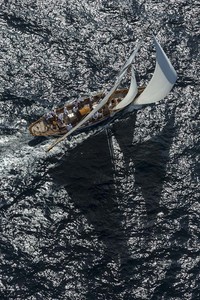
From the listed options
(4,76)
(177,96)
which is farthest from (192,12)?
(4,76)

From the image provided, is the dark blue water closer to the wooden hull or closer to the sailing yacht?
the wooden hull

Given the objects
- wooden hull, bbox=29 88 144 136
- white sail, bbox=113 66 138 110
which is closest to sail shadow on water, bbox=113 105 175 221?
wooden hull, bbox=29 88 144 136

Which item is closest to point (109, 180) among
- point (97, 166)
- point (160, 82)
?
point (97, 166)

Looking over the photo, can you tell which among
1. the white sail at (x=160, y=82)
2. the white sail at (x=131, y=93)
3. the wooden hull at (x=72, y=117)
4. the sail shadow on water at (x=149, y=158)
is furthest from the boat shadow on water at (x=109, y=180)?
the white sail at (x=160, y=82)

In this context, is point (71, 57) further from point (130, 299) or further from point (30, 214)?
point (130, 299)

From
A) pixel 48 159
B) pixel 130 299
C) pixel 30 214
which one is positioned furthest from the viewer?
pixel 48 159

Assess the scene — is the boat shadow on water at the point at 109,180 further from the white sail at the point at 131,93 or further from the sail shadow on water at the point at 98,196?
the white sail at the point at 131,93

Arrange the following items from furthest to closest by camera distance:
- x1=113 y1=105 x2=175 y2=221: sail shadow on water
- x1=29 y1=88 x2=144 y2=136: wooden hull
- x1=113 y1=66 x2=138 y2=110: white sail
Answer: x1=113 y1=66 x2=138 y2=110: white sail
x1=29 y1=88 x2=144 y2=136: wooden hull
x1=113 y1=105 x2=175 y2=221: sail shadow on water
